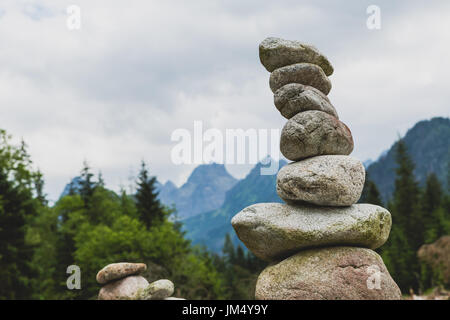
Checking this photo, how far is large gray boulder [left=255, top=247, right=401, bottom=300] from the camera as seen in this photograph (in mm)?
6927

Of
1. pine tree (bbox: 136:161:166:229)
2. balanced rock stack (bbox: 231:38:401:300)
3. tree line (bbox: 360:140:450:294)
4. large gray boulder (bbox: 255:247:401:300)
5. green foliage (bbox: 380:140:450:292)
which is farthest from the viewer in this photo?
green foliage (bbox: 380:140:450:292)

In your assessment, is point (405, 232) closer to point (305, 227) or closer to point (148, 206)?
point (148, 206)

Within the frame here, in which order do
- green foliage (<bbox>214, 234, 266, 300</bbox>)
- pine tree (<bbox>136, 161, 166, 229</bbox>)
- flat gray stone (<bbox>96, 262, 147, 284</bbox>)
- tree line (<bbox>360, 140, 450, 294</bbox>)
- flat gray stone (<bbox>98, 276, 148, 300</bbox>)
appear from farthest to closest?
green foliage (<bbox>214, 234, 266, 300</bbox>), tree line (<bbox>360, 140, 450, 294</bbox>), pine tree (<bbox>136, 161, 166, 229</bbox>), flat gray stone (<bbox>96, 262, 147, 284</bbox>), flat gray stone (<bbox>98, 276, 148, 300</bbox>)

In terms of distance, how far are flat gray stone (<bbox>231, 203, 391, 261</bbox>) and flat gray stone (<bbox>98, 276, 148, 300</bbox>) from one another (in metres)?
10.8

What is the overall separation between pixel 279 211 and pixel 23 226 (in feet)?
90.6

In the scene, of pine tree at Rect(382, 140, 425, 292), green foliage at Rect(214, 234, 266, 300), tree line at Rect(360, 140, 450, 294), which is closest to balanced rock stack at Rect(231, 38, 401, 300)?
green foliage at Rect(214, 234, 266, 300)

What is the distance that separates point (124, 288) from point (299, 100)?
522 inches

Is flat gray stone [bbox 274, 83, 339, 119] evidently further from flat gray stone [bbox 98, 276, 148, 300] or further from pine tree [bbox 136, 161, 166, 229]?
pine tree [bbox 136, 161, 166, 229]

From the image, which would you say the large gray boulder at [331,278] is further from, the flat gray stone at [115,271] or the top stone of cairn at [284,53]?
the flat gray stone at [115,271]

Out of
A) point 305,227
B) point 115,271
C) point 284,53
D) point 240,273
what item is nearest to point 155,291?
point 115,271

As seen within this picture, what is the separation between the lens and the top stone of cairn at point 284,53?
861cm
